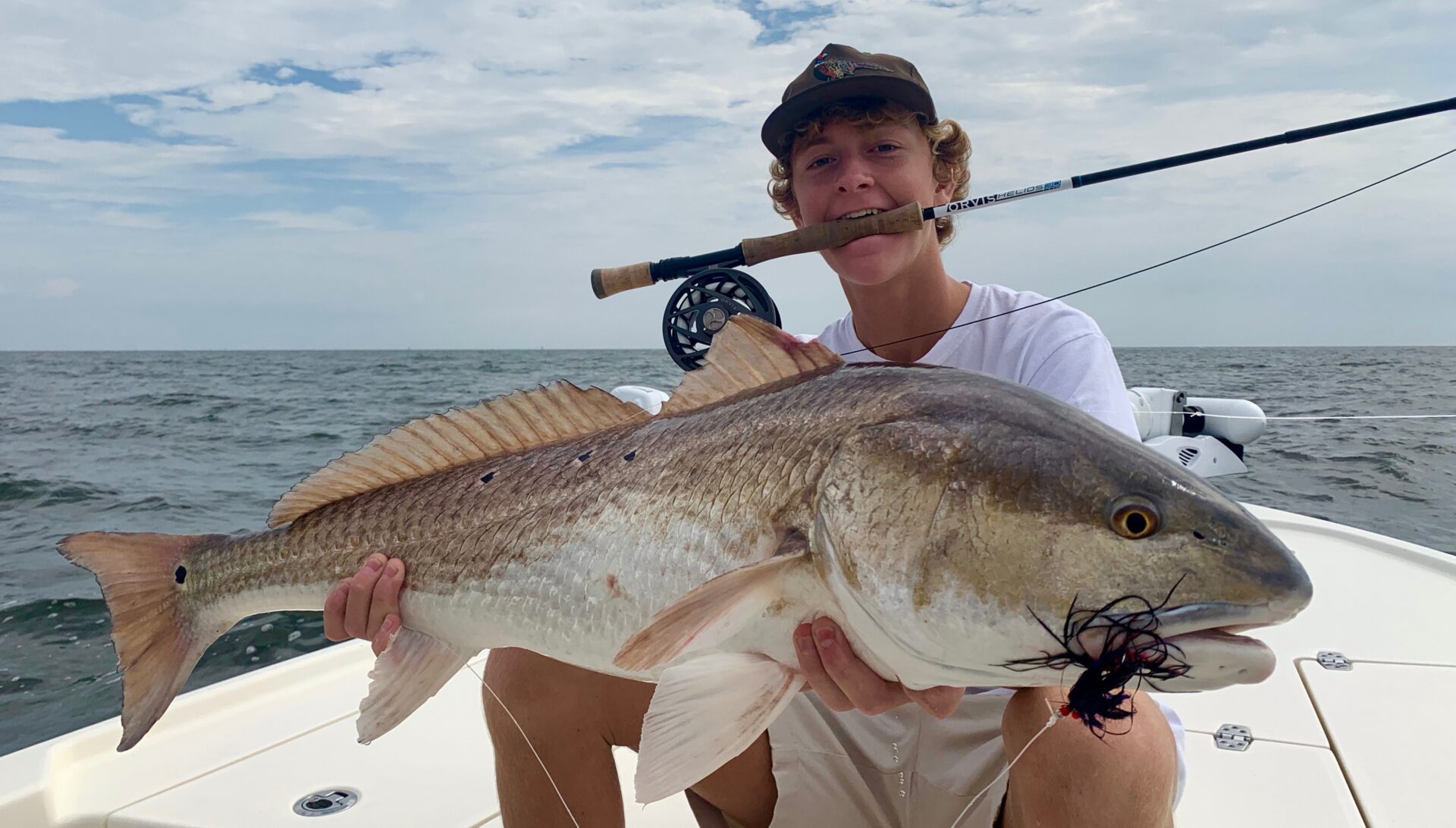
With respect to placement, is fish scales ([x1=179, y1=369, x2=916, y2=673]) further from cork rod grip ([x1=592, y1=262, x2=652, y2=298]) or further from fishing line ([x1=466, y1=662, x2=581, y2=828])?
cork rod grip ([x1=592, y1=262, x2=652, y2=298])

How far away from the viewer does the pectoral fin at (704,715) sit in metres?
→ 1.67

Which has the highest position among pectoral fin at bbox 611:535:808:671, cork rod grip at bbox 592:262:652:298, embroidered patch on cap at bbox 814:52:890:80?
embroidered patch on cap at bbox 814:52:890:80

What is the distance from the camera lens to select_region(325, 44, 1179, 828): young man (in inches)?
77.1

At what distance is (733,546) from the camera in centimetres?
180

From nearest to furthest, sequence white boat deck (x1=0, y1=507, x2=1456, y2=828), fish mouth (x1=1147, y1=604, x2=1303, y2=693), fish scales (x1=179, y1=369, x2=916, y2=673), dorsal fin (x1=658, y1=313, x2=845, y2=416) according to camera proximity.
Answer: fish mouth (x1=1147, y1=604, x2=1303, y2=693) < fish scales (x1=179, y1=369, x2=916, y2=673) < dorsal fin (x1=658, y1=313, x2=845, y2=416) < white boat deck (x1=0, y1=507, x2=1456, y2=828)

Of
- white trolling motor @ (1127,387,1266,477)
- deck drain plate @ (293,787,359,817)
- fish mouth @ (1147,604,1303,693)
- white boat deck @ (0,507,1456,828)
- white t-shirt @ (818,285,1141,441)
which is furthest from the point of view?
white trolling motor @ (1127,387,1266,477)

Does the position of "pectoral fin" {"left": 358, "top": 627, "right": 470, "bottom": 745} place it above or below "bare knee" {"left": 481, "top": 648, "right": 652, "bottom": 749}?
above

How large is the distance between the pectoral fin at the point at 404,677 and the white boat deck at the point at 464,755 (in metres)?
0.75

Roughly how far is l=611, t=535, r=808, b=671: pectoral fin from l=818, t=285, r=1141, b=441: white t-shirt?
0.77 meters

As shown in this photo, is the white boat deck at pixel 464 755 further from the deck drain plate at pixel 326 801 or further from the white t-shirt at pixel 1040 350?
the white t-shirt at pixel 1040 350

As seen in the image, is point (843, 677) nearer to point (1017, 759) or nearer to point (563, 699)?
point (1017, 759)

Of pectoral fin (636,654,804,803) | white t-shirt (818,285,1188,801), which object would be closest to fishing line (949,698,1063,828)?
white t-shirt (818,285,1188,801)

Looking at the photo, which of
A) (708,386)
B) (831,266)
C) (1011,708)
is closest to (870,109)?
(831,266)

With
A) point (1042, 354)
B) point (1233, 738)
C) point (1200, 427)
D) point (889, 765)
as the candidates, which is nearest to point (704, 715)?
point (889, 765)
